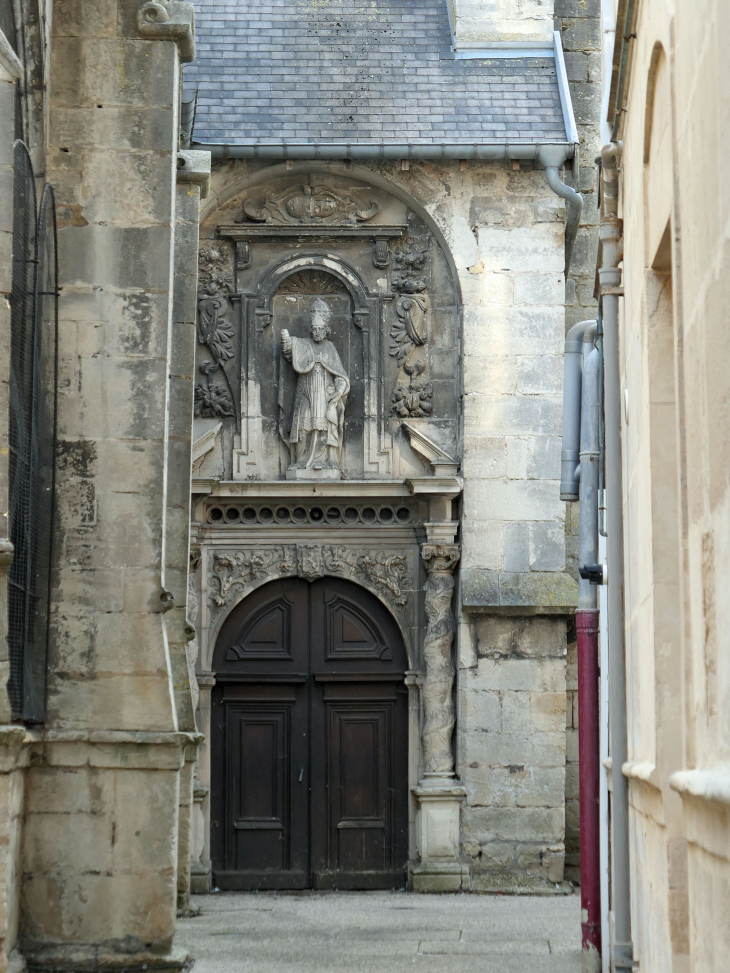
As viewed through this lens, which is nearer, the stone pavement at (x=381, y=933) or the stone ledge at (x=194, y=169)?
the stone pavement at (x=381, y=933)

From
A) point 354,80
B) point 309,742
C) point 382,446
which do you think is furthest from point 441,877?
point 354,80

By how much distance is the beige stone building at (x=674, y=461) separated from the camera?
3.09m

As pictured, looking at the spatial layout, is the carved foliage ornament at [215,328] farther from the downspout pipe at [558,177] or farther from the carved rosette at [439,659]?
the downspout pipe at [558,177]

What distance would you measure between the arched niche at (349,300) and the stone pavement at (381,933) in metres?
3.92

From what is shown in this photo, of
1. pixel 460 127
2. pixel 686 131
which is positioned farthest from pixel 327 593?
pixel 686 131

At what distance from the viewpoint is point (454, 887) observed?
11992mm

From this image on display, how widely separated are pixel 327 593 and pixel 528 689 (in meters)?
2.15

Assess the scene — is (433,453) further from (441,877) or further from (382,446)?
(441,877)

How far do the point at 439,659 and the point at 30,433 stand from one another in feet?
19.5

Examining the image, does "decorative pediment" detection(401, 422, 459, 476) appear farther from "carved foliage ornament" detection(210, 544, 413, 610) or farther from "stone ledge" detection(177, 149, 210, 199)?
"stone ledge" detection(177, 149, 210, 199)

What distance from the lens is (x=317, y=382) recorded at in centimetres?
1282

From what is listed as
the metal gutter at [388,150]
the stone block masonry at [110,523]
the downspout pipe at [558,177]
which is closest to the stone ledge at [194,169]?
the stone block masonry at [110,523]

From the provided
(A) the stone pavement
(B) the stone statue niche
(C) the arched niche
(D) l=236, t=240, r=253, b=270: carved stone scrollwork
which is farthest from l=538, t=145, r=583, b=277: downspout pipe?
(A) the stone pavement

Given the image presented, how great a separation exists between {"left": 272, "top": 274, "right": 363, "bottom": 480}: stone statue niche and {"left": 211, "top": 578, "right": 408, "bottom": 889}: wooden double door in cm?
117
